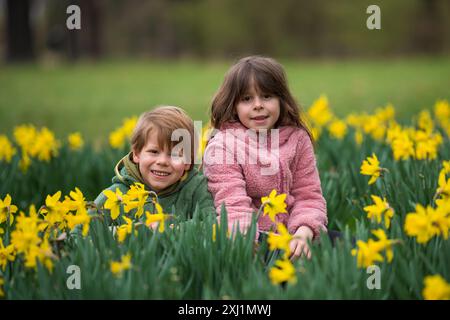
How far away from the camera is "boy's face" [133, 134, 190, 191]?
2912 millimetres

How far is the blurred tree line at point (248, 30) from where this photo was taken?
23031 millimetres

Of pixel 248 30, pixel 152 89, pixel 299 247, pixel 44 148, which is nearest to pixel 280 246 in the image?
pixel 299 247

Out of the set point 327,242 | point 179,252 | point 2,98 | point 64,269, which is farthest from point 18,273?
point 2,98

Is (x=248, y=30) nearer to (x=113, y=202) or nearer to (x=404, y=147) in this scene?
(x=404, y=147)

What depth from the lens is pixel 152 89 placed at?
13930 mm

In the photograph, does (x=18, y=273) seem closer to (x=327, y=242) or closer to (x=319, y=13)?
(x=327, y=242)

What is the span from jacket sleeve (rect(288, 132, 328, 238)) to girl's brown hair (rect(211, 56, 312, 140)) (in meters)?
0.16

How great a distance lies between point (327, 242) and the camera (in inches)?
91.3

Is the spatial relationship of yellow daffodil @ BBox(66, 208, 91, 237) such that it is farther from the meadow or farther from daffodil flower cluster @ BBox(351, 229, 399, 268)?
daffodil flower cluster @ BBox(351, 229, 399, 268)

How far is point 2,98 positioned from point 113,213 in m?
10.3

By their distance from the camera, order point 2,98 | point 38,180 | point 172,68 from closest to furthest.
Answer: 1. point 38,180
2. point 2,98
3. point 172,68

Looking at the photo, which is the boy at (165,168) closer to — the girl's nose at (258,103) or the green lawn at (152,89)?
the girl's nose at (258,103)

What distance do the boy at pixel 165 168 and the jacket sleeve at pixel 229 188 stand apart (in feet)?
0.21

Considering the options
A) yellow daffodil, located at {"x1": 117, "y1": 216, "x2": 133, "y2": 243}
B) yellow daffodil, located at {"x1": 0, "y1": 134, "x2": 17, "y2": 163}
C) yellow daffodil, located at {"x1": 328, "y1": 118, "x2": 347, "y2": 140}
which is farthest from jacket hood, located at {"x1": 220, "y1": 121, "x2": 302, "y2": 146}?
yellow daffodil, located at {"x1": 0, "y1": 134, "x2": 17, "y2": 163}
